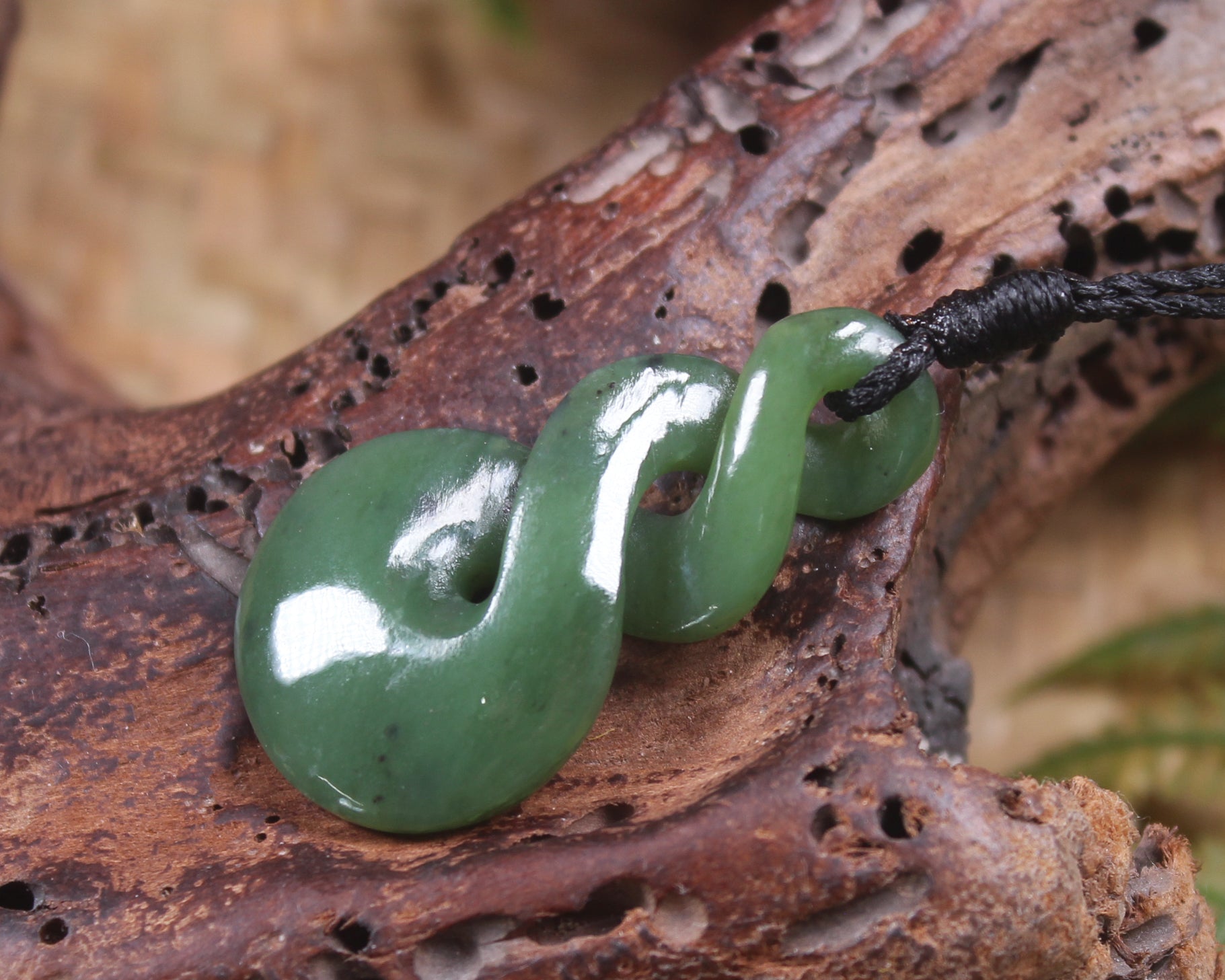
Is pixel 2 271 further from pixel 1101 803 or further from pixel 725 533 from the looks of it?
pixel 1101 803

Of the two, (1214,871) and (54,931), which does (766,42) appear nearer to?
(54,931)

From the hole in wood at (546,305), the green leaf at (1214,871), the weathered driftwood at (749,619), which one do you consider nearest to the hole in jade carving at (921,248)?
the weathered driftwood at (749,619)

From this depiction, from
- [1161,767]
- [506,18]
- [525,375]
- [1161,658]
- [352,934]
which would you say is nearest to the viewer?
[352,934]

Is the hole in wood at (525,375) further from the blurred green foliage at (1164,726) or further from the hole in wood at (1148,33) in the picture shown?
the blurred green foliage at (1164,726)

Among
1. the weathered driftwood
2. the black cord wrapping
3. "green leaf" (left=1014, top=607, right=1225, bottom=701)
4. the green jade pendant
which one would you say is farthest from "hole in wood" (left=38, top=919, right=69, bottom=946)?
"green leaf" (left=1014, top=607, right=1225, bottom=701)

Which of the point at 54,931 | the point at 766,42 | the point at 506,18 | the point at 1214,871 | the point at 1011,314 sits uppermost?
the point at 506,18

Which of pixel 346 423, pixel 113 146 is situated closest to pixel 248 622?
pixel 346 423

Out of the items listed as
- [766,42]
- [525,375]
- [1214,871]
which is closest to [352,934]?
[525,375]
